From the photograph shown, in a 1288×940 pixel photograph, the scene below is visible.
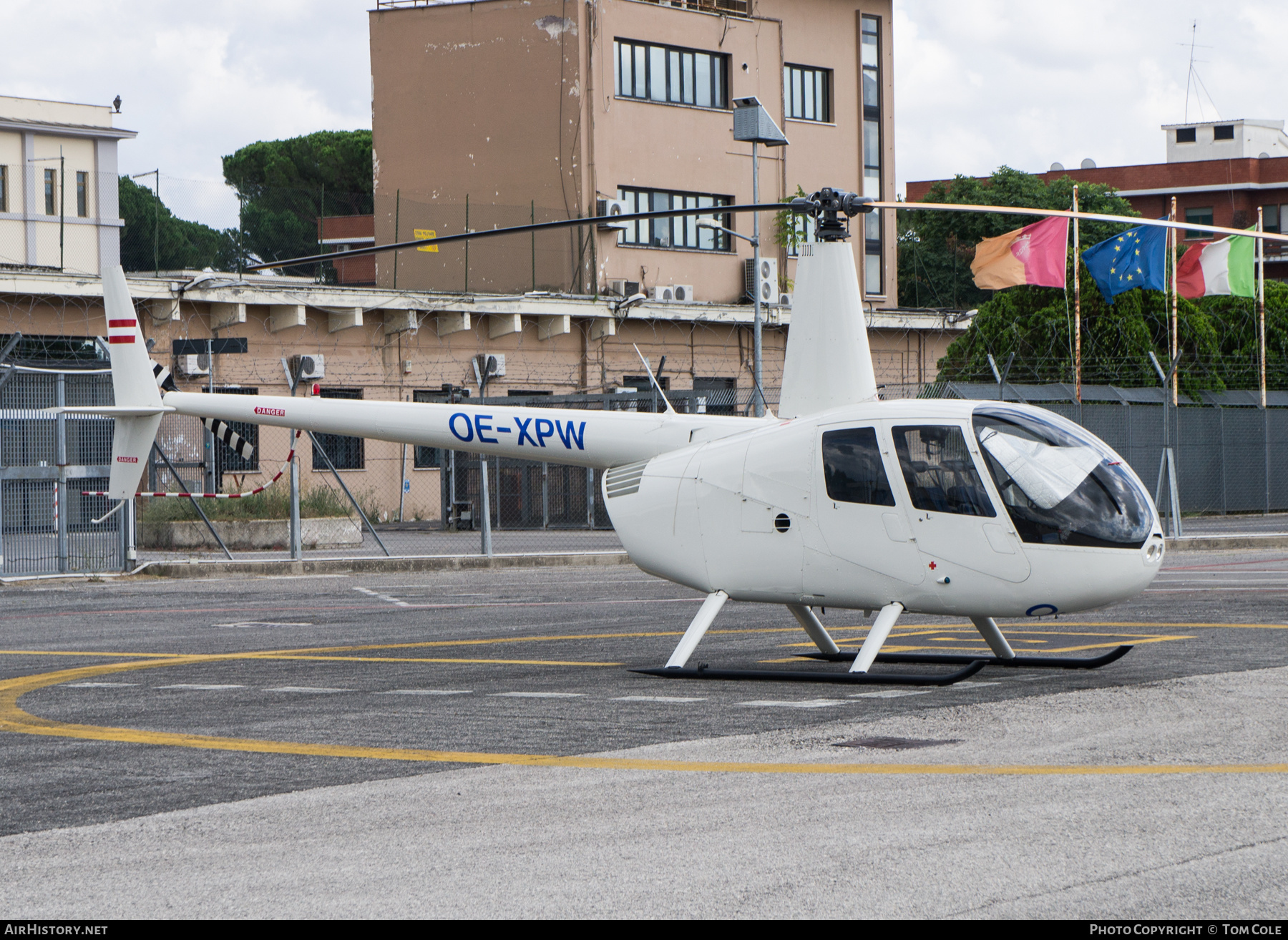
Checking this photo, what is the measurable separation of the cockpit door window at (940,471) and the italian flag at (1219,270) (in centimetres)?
2461

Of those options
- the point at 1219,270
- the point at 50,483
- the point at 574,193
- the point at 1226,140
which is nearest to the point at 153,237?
the point at 574,193

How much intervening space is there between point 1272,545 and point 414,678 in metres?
18.8

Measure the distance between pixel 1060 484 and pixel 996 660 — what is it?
5.51ft

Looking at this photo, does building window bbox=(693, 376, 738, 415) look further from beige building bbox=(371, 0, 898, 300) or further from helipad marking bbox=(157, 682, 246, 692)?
helipad marking bbox=(157, 682, 246, 692)

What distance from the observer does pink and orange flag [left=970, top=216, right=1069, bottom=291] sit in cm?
3291

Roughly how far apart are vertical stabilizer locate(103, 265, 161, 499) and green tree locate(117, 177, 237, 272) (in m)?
19.6

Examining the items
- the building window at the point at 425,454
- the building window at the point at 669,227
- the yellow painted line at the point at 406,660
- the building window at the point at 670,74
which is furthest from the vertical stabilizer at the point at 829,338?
the building window at the point at 670,74

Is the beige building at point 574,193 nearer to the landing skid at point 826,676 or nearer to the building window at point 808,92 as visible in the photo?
the building window at point 808,92

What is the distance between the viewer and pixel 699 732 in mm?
8852

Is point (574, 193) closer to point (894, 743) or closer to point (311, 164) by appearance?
point (894, 743)

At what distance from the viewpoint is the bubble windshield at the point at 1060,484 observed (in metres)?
10.2

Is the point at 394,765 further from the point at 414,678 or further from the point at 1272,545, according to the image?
the point at 1272,545

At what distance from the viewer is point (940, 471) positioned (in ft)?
34.8
